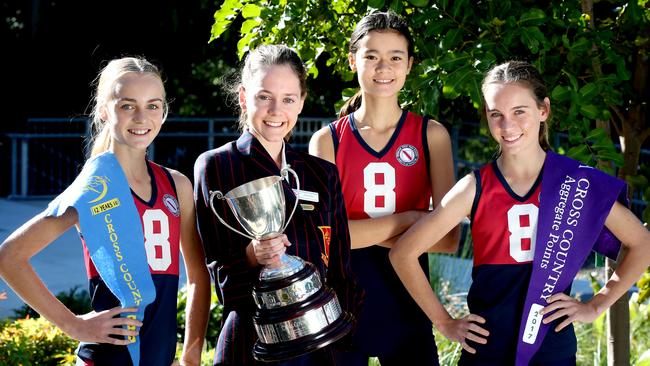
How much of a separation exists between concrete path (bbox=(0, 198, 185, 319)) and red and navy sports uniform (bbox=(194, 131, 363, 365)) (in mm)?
4275

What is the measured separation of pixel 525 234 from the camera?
10.1ft

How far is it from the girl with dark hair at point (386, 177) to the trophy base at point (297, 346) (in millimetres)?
698

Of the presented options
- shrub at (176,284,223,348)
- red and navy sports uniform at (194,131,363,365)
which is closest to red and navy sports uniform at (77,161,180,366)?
red and navy sports uniform at (194,131,363,365)

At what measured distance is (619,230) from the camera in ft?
10.3

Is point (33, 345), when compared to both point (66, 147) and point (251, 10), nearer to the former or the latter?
point (251, 10)

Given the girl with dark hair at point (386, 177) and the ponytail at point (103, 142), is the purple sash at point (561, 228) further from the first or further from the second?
the ponytail at point (103, 142)

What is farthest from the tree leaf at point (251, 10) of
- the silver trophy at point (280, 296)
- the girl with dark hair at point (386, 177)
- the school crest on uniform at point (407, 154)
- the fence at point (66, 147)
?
the fence at point (66, 147)

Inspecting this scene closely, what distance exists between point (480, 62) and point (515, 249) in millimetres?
753

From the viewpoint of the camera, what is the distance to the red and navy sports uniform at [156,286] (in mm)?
2801

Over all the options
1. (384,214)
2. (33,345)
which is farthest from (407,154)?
(33,345)

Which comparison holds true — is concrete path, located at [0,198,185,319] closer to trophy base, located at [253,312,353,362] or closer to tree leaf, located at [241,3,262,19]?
tree leaf, located at [241,3,262,19]

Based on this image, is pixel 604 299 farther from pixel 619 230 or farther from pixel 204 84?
pixel 204 84

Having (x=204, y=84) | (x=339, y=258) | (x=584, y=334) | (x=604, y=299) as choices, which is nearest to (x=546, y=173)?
(x=604, y=299)

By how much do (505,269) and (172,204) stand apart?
3.45 feet
